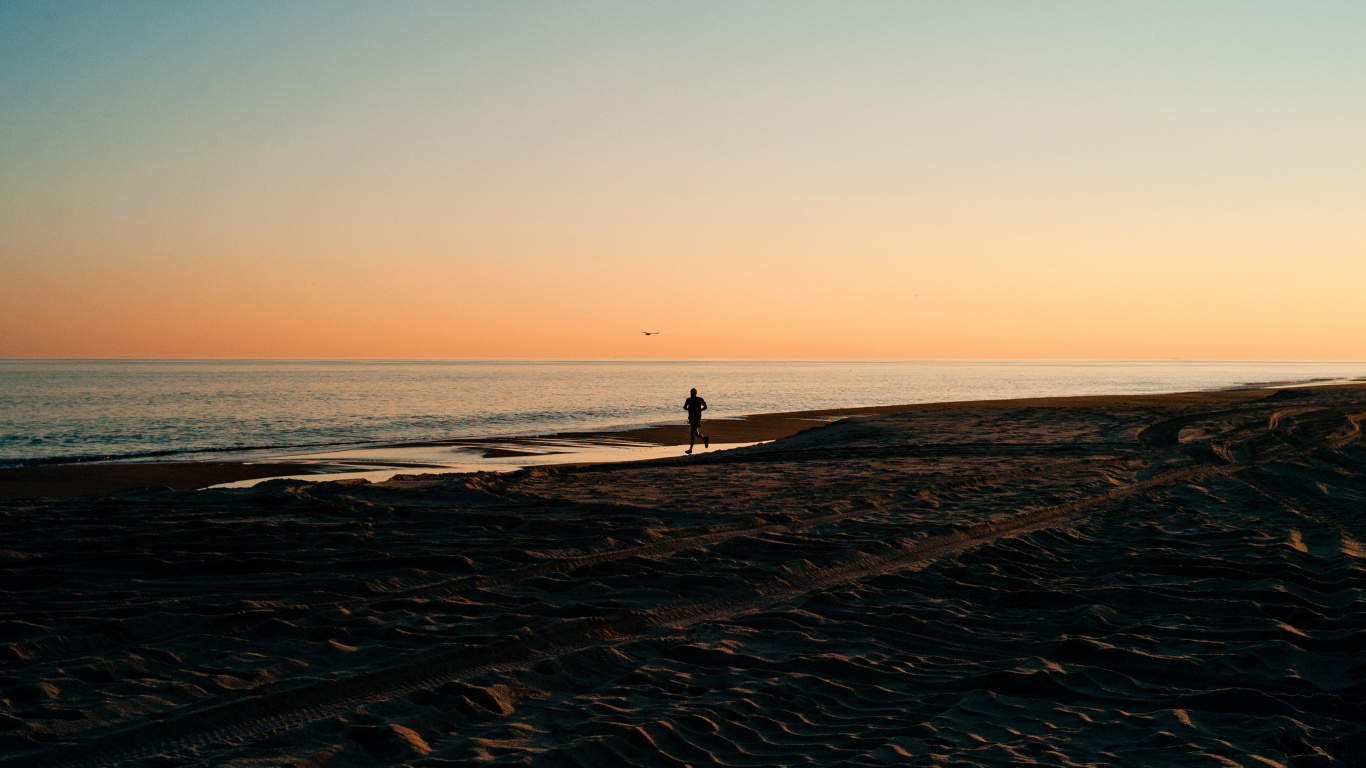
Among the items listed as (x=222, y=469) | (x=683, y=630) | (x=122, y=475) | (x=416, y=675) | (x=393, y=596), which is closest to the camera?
(x=416, y=675)

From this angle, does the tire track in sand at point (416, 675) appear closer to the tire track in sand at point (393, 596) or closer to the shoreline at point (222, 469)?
the tire track in sand at point (393, 596)

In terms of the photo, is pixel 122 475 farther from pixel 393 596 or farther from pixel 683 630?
pixel 683 630

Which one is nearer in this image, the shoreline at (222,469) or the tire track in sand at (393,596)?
the tire track in sand at (393,596)

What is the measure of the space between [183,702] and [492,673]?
1690mm

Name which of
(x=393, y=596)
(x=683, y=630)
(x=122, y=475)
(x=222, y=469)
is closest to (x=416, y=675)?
(x=683, y=630)

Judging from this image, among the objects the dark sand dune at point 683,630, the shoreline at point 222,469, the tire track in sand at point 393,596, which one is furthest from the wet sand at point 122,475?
the tire track in sand at point 393,596

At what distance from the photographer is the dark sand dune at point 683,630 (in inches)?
181

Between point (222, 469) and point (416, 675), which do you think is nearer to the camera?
point (416, 675)

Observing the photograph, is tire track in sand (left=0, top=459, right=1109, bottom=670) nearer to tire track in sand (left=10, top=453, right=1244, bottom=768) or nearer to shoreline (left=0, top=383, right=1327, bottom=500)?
tire track in sand (left=10, top=453, right=1244, bottom=768)

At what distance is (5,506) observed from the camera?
1232 cm

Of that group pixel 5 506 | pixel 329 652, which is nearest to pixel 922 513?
pixel 329 652

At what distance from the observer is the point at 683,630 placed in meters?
6.69

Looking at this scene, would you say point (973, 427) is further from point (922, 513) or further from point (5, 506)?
point (5, 506)

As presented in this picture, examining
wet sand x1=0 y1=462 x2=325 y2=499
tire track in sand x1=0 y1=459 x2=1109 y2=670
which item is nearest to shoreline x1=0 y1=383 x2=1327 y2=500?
wet sand x1=0 y1=462 x2=325 y2=499
